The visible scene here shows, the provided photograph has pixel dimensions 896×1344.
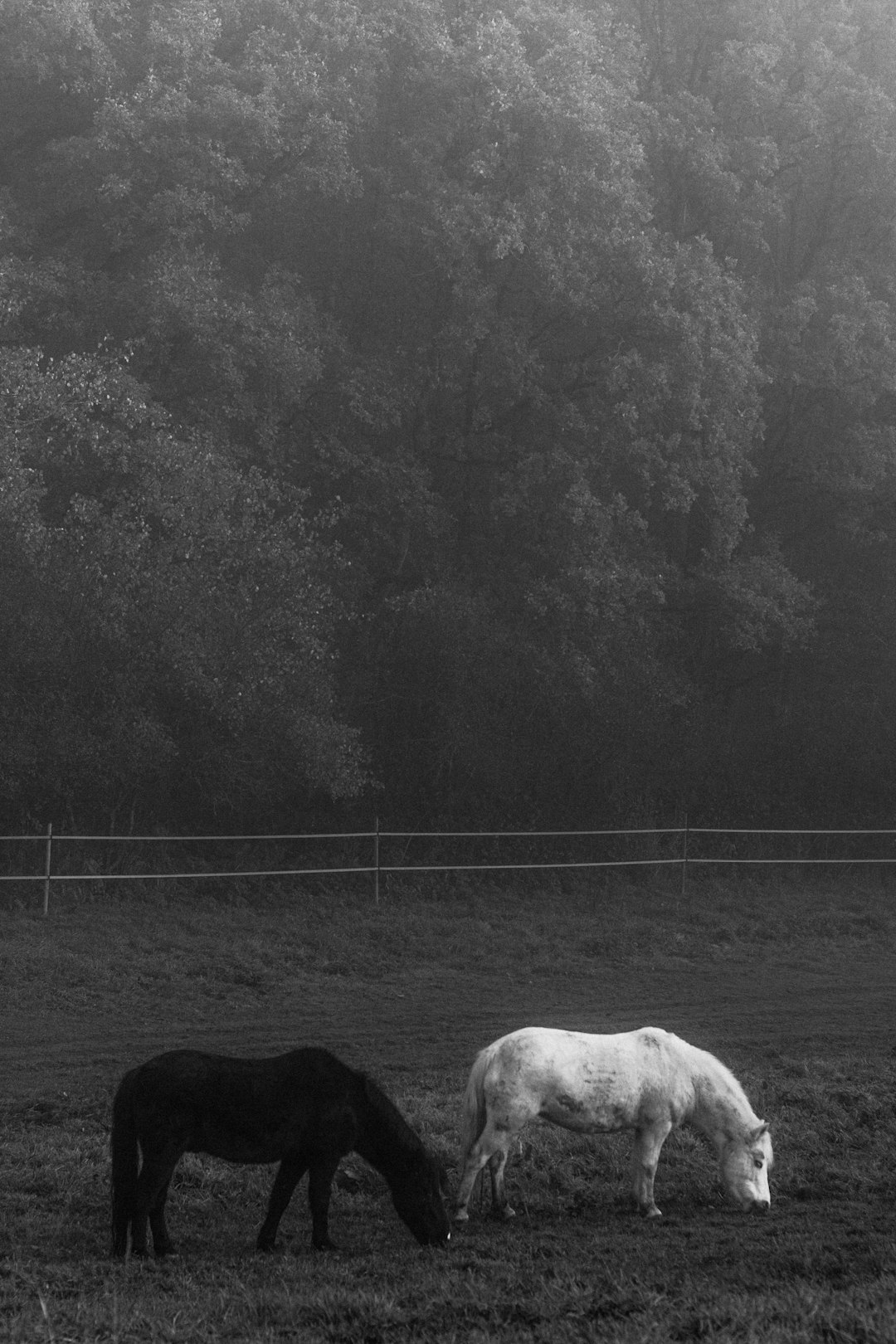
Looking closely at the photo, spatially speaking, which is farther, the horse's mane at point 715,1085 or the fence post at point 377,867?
the fence post at point 377,867

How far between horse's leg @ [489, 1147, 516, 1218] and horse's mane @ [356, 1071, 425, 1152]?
2.10 feet

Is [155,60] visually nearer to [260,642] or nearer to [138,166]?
[138,166]

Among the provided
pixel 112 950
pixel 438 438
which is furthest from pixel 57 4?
pixel 112 950

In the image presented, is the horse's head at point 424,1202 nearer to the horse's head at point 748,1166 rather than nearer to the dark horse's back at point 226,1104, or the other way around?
the dark horse's back at point 226,1104

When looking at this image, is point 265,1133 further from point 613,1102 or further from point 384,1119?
point 613,1102

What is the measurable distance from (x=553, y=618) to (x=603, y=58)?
9.52 meters

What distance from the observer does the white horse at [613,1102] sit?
8.45 metres

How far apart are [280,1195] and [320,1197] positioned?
210 mm

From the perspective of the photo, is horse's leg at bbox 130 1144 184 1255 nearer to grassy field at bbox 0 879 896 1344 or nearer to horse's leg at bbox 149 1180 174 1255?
horse's leg at bbox 149 1180 174 1255

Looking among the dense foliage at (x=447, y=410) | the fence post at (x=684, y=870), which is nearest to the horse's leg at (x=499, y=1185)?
the dense foliage at (x=447, y=410)

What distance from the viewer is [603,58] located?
25.1 metres

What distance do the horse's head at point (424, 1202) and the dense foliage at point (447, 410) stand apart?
1256cm

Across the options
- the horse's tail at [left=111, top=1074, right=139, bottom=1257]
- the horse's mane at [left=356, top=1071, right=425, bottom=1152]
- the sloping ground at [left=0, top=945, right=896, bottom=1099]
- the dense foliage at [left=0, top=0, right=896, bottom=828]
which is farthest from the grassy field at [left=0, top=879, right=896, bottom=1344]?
the dense foliage at [left=0, top=0, right=896, bottom=828]

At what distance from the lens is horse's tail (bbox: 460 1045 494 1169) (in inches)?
336
